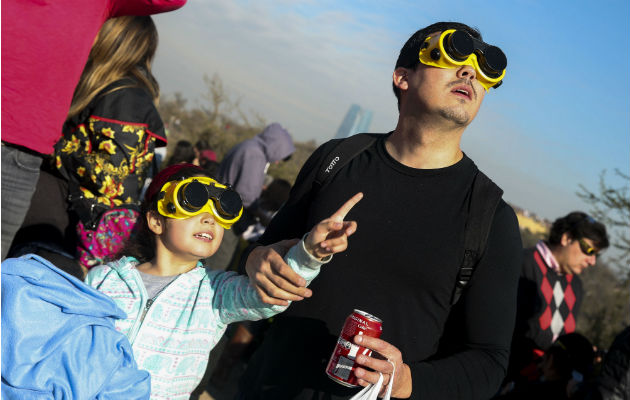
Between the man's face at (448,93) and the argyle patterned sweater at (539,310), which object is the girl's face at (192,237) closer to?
the man's face at (448,93)

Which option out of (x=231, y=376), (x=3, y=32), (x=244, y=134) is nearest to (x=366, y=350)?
(x=3, y=32)

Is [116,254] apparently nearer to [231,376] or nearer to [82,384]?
[82,384]

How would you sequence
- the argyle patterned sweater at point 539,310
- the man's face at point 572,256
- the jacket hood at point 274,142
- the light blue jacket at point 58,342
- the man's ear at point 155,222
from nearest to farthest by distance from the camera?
the light blue jacket at point 58,342
the man's ear at point 155,222
the argyle patterned sweater at point 539,310
the man's face at point 572,256
the jacket hood at point 274,142

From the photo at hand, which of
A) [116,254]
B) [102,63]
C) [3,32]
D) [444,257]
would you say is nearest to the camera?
[444,257]

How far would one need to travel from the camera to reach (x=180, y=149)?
27.7ft

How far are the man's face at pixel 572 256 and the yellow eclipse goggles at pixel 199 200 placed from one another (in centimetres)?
345

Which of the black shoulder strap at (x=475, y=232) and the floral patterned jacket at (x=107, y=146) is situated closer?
the black shoulder strap at (x=475, y=232)

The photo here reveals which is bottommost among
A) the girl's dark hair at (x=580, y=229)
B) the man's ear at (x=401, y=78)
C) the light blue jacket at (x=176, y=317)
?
the light blue jacket at (x=176, y=317)

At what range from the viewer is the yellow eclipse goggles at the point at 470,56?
2.23m

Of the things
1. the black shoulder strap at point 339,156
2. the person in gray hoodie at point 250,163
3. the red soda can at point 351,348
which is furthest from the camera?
the person in gray hoodie at point 250,163

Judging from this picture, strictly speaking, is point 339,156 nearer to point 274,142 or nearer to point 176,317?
point 176,317

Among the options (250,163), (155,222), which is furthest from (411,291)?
(250,163)

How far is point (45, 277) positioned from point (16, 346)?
26 centimetres

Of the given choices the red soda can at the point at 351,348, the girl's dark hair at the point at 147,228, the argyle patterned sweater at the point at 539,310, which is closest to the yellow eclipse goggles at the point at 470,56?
the red soda can at the point at 351,348
